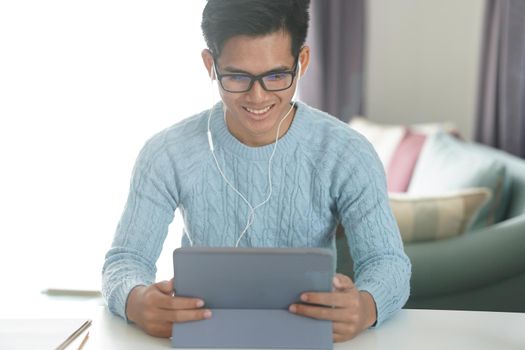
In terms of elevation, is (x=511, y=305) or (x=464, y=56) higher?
(x=464, y=56)

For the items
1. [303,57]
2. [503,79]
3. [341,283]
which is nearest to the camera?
[341,283]

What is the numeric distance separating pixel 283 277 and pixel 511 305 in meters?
1.26

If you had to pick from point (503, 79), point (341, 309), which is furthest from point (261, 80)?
point (503, 79)

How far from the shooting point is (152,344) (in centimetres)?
117

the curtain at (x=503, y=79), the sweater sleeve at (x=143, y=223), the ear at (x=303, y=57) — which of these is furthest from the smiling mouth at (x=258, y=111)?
the curtain at (x=503, y=79)

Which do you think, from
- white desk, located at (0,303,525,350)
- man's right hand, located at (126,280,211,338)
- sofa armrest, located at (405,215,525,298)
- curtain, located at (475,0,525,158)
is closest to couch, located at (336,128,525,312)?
sofa armrest, located at (405,215,525,298)

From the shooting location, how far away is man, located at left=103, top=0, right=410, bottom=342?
1.36 meters

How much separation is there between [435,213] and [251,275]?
1.19 metres

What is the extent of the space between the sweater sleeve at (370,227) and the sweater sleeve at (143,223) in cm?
35

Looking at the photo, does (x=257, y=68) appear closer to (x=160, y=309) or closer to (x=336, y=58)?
(x=160, y=309)

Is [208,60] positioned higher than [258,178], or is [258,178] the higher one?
[208,60]

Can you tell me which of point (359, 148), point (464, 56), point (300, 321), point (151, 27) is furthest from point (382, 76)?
point (300, 321)

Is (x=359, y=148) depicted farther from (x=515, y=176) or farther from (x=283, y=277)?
(x=515, y=176)

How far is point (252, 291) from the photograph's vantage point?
1132 millimetres
